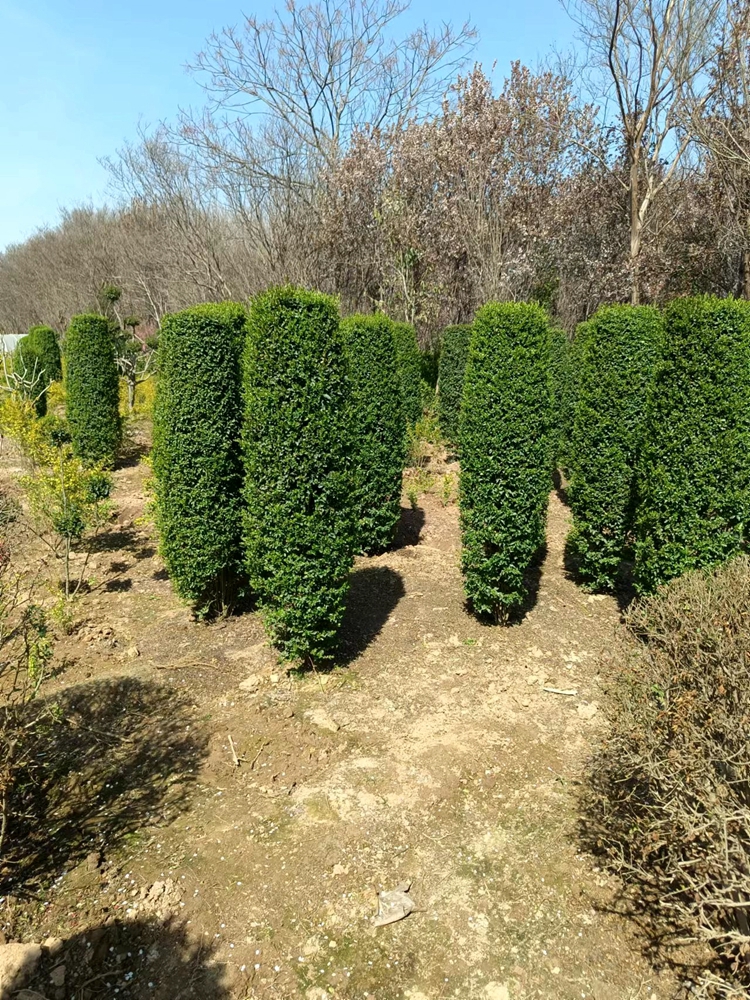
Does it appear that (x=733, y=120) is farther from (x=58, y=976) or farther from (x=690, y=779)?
(x=58, y=976)

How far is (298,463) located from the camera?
15.1 feet

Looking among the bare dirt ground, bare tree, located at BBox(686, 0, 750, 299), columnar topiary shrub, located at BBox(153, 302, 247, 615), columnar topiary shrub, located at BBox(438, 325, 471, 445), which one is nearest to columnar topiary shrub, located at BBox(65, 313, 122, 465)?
columnar topiary shrub, located at BBox(153, 302, 247, 615)

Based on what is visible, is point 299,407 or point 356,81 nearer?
point 299,407

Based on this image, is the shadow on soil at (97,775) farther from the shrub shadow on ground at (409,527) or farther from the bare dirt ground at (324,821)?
the shrub shadow on ground at (409,527)

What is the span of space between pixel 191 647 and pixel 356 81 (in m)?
19.9

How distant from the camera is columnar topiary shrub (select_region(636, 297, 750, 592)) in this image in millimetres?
4574

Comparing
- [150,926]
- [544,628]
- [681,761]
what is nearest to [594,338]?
[544,628]

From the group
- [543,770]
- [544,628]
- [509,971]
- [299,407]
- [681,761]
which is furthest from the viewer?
[544,628]

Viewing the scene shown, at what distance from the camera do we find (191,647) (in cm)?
Result: 552

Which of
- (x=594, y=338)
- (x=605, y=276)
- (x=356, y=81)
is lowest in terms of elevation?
(x=594, y=338)

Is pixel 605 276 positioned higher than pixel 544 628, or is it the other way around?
pixel 605 276

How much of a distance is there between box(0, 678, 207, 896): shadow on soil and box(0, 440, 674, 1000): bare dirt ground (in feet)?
0.06

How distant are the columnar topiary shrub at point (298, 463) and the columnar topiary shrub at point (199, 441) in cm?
62

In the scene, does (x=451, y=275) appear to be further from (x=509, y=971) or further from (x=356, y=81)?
(x=509, y=971)
